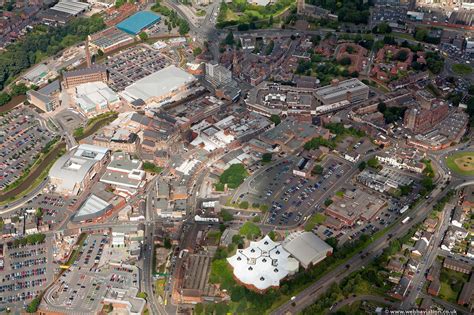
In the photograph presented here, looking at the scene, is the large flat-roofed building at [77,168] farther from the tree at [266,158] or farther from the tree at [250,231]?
the tree at [250,231]

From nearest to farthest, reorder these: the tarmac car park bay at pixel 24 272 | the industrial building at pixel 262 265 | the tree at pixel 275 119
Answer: the industrial building at pixel 262 265 → the tarmac car park bay at pixel 24 272 → the tree at pixel 275 119

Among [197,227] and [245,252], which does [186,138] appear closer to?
[197,227]

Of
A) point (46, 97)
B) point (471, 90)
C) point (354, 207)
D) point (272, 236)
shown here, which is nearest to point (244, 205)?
point (272, 236)

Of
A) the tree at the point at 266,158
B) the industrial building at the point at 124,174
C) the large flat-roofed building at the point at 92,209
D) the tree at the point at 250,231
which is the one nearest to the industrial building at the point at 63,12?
the industrial building at the point at 124,174

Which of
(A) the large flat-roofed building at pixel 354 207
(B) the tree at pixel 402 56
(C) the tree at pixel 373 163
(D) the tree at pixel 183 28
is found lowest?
(A) the large flat-roofed building at pixel 354 207

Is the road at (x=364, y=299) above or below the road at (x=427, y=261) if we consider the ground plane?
below

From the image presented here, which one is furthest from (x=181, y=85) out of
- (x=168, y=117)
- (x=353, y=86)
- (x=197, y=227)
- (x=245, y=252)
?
(x=245, y=252)

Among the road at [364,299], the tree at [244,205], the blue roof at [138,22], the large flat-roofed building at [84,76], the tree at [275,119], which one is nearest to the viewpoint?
the road at [364,299]

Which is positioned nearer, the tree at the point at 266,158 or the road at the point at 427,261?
the road at the point at 427,261

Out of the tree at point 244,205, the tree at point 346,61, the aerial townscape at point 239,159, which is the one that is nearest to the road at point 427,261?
the aerial townscape at point 239,159
